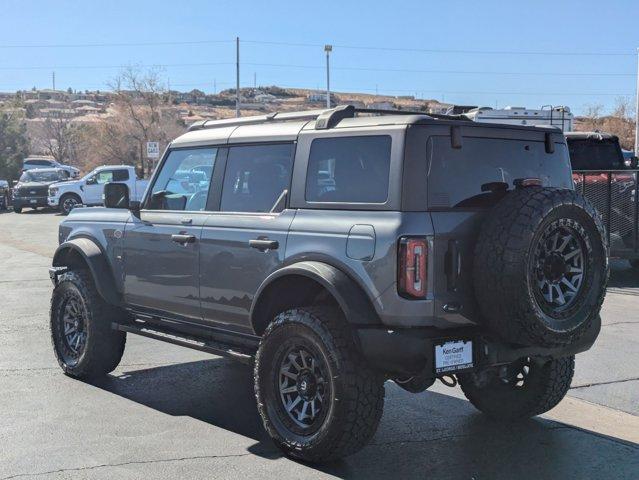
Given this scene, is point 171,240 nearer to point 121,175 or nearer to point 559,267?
point 559,267

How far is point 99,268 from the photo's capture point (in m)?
6.33

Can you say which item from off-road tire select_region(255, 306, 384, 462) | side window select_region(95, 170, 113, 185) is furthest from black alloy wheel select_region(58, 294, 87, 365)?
side window select_region(95, 170, 113, 185)

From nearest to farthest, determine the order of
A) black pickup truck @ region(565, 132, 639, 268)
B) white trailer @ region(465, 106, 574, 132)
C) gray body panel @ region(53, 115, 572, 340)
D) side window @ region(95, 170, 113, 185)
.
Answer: gray body panel @ region(53, 115, 572, 340)
black pickup truck @ region(565, 132, 639, 268)
white trailer @ region(465, 106, 574, 132)
side window @ region(95, 170, 113, 185)

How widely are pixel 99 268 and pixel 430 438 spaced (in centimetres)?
316

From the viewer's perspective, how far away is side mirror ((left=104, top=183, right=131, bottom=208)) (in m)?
6.32

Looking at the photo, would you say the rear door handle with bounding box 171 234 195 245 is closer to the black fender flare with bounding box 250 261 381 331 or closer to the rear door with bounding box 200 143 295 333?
the rear door with bounding box 200 143 295 333

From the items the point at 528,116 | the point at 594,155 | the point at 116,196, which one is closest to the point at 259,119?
the point at 116,196

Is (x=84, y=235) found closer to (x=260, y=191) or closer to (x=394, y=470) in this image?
(x=260, y=191)

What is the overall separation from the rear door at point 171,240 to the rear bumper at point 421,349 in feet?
5.94

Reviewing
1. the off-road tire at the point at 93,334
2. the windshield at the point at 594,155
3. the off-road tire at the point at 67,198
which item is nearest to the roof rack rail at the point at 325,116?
the off-road tire at the point at 93,334

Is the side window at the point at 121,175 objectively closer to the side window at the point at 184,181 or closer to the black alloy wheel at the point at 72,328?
the black alloy wheel at the point at 72,328

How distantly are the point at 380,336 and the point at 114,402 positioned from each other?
2.72 metres

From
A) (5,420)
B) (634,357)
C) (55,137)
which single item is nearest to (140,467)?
(5,420)

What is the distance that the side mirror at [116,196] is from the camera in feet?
20.7
